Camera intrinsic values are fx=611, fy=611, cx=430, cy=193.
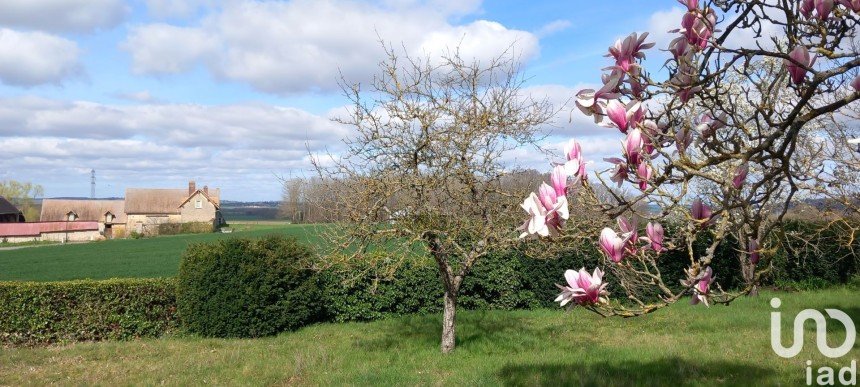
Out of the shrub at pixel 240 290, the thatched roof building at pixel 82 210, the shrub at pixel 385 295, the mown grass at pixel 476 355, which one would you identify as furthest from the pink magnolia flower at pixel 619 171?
the thatched roof building at pixel 82 210

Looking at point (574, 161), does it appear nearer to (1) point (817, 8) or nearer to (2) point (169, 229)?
(1) point (817, 8)

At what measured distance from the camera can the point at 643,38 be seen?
206 centimetres

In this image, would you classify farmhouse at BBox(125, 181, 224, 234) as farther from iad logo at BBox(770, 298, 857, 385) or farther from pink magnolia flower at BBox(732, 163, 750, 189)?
pink magnolia flower at BBox(732, 163, 750, 189)

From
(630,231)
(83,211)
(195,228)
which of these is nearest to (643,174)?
(630,231)

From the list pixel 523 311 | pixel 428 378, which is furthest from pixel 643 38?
pixel 523 311

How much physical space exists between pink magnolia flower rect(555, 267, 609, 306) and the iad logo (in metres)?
5.36

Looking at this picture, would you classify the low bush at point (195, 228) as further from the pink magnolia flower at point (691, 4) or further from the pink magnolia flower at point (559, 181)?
the pink magnolia flower at point (559, 181)

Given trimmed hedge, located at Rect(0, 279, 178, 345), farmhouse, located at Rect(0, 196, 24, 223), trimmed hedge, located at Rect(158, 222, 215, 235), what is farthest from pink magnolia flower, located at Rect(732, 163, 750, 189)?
farmhouse, located at Rect(0, 196, 24, 223)

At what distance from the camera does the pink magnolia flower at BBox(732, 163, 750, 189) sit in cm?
226

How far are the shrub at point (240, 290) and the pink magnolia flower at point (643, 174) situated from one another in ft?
28.8

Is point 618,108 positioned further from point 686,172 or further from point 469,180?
point 469,180

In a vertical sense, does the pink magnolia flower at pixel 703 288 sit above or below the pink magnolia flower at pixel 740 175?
below

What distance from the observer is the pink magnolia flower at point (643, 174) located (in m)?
2.08

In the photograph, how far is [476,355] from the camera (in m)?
8.20
